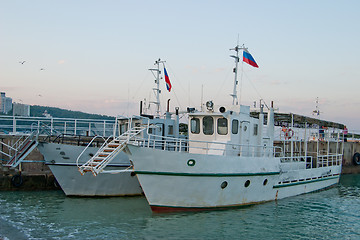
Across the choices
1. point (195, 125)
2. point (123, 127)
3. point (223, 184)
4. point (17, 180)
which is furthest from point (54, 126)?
point (223, 184)

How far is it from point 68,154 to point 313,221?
38.1 feet

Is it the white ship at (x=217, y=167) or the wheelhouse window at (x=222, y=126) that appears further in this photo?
the wheelhouse window at (x=222, y=126)

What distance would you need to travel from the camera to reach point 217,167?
1376 centimetres

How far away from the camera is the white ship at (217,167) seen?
13148 millimetres

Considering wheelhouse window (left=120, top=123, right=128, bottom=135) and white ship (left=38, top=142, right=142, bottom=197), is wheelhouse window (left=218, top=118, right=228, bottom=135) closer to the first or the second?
white ship (left=38, top=142, right=142, bottom=197)

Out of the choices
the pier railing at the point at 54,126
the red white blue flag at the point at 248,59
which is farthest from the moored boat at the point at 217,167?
Result: the pier railing at the point at 54,126

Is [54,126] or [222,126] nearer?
[222,126]

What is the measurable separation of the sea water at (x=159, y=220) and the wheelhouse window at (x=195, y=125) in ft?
12.9

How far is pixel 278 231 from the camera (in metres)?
12.3

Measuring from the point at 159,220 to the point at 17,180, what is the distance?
10.0 metres

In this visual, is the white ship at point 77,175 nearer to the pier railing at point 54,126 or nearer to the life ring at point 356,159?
the pier railing at point 54,126

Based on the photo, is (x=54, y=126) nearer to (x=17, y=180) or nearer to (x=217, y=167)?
(x=17, y=180)

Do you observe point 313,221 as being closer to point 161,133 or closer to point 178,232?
point 178,232

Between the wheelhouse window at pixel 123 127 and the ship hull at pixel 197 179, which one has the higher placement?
the wheelhouse window at pixel 123 127
